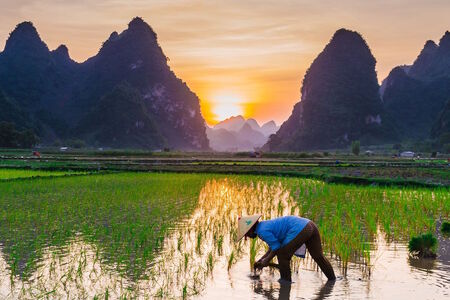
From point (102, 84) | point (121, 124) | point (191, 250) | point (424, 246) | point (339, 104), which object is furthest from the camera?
point (102, 84)

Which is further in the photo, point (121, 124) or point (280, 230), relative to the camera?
point (121, 124)

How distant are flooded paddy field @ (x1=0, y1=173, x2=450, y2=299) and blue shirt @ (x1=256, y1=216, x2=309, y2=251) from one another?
64 centimetres

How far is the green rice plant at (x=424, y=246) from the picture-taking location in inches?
321

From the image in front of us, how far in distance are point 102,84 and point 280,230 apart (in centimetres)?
18121

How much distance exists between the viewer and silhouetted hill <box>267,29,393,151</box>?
14200 cm

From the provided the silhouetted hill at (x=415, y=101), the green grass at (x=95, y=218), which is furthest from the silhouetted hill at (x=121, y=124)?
the green grass at (x=95, y=218)

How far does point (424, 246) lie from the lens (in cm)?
818

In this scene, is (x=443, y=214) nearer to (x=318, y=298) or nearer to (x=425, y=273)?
(x=425, y=273)

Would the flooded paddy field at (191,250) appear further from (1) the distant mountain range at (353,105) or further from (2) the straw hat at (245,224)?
(1) the distant mountain range at (353,105)

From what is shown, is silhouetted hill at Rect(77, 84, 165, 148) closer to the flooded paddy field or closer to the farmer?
the flooded paddy field

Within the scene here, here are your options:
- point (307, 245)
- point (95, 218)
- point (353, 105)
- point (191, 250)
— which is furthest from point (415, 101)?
point (307, 245)

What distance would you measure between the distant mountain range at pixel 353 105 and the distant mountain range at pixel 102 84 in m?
41.6

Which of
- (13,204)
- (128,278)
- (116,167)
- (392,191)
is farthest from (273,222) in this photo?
(116,167)

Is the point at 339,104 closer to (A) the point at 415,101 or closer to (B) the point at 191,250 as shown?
(A) the point at 415,101
